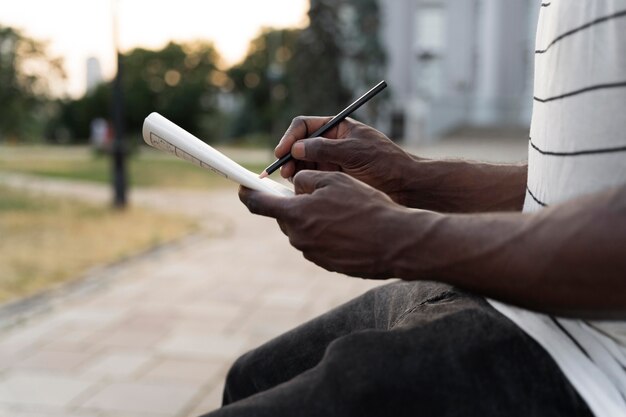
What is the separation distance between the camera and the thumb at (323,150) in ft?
4.06

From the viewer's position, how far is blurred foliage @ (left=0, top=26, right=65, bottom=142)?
62.3ft

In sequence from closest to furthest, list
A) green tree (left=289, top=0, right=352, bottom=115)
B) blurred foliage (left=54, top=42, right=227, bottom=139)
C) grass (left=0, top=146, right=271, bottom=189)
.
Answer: grass (left=0, top=146, right=271, bottom=189), green tree (left=289, top=0, right=352, bottom=115), blurred foliage (left=54, top=42, right=227, bottom=139)

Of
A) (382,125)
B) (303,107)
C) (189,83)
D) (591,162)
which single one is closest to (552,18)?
(591,162)

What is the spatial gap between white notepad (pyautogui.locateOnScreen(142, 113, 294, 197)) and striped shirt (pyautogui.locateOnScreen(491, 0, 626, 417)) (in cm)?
38

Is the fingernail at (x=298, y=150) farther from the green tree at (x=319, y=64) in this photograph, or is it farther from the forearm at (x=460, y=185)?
the green tree at (x=319, y=64)

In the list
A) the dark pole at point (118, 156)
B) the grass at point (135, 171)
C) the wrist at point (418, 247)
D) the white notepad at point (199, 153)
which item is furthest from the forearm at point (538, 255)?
the grass at point (135, 171)

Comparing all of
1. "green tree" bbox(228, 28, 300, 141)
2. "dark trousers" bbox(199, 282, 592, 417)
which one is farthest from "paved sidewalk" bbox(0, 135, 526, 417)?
"green tree" bbox(228, 28, 300, 141)

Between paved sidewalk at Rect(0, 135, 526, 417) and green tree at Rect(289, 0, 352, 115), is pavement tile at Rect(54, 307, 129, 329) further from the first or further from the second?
green tree at Rect(289, 0, 352, 115)

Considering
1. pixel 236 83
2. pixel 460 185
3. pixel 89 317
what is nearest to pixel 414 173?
pixel 460 185

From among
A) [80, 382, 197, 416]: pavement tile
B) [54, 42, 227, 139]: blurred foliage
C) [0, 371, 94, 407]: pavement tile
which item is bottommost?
[80, 382, 197, 416]: pavement tile

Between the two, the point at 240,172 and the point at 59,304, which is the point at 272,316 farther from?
the point at 240,172

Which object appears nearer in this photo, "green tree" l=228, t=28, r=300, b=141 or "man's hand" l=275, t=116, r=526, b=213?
"man's hand" l=275, t=116, r=526, b=213

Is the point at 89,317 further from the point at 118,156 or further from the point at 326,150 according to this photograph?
the point at 118,156

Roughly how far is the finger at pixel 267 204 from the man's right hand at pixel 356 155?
305 mm
